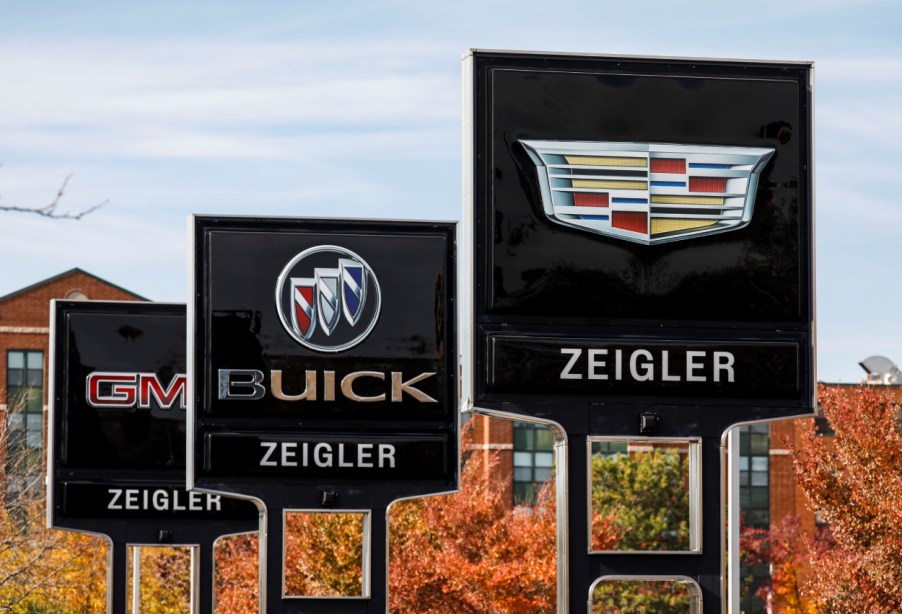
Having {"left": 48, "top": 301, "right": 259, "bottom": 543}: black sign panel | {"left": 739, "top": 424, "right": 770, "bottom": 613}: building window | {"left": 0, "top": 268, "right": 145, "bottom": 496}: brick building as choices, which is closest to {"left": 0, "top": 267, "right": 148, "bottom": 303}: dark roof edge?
{"left": 0, "top": 268, "right": 145, "bottom": 496}: brick building

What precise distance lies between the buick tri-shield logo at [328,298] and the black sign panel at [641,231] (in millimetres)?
6774

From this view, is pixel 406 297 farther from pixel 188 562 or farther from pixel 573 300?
pixel 188 562

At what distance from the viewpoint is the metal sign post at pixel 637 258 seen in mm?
16734

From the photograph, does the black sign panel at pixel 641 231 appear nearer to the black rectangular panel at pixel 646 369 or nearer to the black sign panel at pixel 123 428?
the black rectangular panel at pixel 646 369

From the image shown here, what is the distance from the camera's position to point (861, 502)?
99.6ft

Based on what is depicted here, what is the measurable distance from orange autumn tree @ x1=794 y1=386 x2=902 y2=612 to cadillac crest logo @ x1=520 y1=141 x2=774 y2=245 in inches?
529

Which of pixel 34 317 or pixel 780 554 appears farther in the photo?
pixel 34 317

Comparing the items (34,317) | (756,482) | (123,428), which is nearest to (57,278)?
(34,317)

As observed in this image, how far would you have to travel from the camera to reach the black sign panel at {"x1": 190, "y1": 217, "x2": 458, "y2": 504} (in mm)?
22859

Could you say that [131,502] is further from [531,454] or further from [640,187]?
[531,454]

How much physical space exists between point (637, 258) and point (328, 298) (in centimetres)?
736

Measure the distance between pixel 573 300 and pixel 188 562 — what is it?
41042 millimetres

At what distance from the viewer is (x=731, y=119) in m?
17.3

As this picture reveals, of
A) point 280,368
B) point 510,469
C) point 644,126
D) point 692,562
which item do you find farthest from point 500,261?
point 510,469
